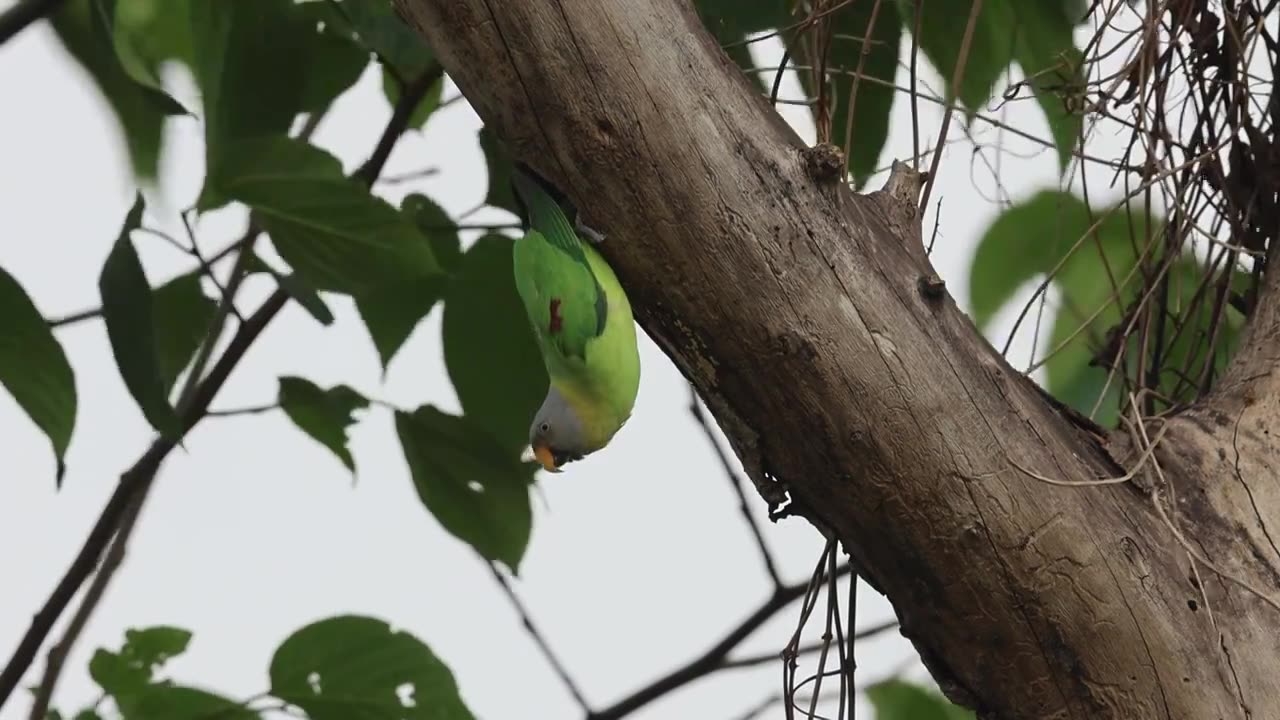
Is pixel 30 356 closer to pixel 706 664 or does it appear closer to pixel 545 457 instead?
pixel 545 457

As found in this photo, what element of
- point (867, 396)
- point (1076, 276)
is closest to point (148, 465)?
point (867, 396)

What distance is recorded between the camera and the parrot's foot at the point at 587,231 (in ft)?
4.18

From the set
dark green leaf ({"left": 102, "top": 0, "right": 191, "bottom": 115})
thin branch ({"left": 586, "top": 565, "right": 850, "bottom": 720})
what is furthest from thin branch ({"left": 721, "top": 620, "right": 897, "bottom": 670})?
dark green leaf ({"left": 102, "top": 0, "right": 191, "bottom": 115})

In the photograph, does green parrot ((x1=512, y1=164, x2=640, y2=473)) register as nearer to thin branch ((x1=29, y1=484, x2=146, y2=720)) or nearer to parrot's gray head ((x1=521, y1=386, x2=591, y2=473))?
parrot's gray head ((x1=521, y1=386, x2=591, y2=473))

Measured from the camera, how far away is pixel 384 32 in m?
1.79

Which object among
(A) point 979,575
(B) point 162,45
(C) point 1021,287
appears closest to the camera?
(A) point 979,575

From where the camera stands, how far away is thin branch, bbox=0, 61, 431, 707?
5.50 ft

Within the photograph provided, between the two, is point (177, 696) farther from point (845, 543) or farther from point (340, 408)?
point (845, 543)

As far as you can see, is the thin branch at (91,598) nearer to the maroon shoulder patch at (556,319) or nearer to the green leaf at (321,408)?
the green leaf at (321,408)

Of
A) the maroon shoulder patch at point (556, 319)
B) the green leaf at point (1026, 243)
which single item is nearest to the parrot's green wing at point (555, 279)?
the maroon shoulder patch at point (556, 319)

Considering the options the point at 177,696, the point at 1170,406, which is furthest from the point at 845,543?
the point at 177,696

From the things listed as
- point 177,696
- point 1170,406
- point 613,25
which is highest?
point 613,25

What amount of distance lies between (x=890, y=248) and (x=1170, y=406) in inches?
20.4

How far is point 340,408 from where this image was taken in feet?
6.00
